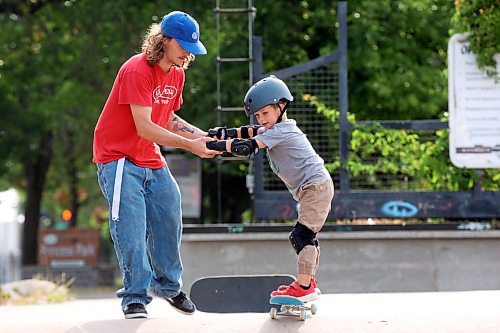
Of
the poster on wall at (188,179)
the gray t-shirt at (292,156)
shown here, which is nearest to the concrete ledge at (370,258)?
the gray t-shirt at (292,156)

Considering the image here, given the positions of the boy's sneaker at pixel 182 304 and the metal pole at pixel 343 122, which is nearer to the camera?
the boy's sneaker at pixel 182 304

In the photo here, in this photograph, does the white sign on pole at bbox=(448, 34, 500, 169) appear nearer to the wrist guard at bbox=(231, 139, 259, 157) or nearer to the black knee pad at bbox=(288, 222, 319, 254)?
the black knee pad at bbox=(288, 222, 319, 254)

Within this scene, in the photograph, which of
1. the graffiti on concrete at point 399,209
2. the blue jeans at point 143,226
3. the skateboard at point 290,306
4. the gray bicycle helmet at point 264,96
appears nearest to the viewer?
the skateboard at point 290,306

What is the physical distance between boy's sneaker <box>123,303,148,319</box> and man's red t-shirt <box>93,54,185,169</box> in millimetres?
891

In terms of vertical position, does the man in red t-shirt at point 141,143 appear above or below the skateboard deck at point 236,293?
above

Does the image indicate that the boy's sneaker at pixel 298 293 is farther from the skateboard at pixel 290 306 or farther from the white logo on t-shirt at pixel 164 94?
the white logo on t-shirt at pixel 164 94

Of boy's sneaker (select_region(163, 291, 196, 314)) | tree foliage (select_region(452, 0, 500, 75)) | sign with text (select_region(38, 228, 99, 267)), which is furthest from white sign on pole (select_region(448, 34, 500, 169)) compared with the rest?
sign with text (select_region(38, 228, 99, 267))

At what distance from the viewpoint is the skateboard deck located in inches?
304

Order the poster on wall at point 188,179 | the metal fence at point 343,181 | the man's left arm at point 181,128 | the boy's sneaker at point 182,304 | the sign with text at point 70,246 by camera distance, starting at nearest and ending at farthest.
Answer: the boy's sneaker at point 182,304, the man's left arm at point 181,128, the metal fence at point 343,181, the poster on wall at point 188,179, the sign with text at point 70,246

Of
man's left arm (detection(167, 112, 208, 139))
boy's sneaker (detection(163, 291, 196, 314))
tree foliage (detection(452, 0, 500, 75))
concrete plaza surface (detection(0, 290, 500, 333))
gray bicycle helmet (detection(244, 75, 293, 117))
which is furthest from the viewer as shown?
tree foliage (detection(452, 0, 500, 75))

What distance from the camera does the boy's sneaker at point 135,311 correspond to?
673 cm

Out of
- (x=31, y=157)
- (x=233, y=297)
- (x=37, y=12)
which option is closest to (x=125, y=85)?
(x=233, y=297)

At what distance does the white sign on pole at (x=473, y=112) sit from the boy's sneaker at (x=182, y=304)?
268 inches

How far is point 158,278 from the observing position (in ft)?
23.7
